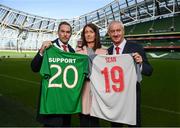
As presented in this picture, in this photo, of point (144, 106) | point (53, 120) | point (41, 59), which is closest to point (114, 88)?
point (53, 120)

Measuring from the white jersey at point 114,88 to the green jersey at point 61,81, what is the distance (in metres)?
0.20

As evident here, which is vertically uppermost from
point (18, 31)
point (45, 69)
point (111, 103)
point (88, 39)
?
point (18, 31)

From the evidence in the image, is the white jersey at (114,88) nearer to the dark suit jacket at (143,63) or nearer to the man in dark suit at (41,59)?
the dark suit jacket at (143,63)

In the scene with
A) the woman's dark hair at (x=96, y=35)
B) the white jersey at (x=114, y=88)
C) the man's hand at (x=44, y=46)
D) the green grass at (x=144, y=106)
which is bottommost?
the green grass at (x=144, y=106)

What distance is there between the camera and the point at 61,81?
188 inches

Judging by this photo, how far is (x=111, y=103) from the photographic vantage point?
479cm

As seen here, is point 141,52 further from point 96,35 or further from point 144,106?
point 144,106

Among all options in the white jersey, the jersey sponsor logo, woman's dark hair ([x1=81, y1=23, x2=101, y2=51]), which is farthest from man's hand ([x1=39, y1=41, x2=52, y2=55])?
the white jersey

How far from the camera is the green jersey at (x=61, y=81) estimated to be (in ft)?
15.5

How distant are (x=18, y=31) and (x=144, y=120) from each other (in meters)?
93.0

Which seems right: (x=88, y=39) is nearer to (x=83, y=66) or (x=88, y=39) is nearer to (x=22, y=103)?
(x=83, y=66)

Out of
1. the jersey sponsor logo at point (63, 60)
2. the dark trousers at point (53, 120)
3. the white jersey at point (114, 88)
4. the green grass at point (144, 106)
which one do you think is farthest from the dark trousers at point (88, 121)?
the green grass at point (144, 106)

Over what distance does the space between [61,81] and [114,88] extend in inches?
28.4

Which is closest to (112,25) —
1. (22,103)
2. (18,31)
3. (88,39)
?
(88,39)
